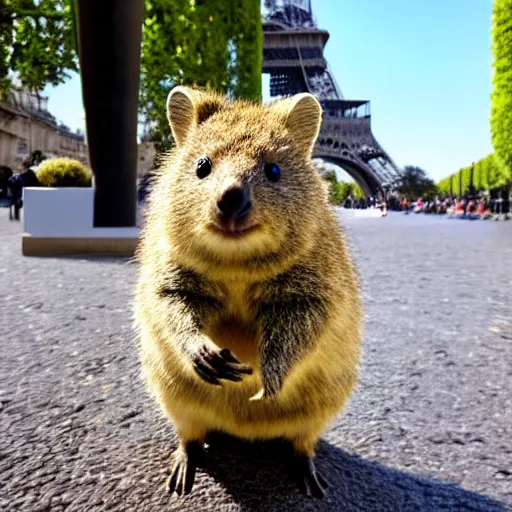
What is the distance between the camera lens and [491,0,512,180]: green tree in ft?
89.6

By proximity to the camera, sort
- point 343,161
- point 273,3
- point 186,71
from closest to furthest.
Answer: point 186,71 → point 343,161 → point 273,3

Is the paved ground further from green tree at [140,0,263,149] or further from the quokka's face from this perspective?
green tree at [140,0,263,149]

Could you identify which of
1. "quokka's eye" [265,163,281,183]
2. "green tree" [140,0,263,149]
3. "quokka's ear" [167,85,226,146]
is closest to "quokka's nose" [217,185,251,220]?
"quokka's eye" [265,163,281,183]

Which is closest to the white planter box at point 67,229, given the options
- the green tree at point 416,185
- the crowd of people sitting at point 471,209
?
the crowd of people sitting at point 471,209

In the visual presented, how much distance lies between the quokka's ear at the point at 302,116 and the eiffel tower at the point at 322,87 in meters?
41.4

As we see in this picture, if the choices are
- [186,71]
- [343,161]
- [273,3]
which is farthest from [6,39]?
[273,3]

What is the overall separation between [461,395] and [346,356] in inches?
45.4

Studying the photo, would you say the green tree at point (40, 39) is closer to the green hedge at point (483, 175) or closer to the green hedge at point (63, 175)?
the green hedge at point (63, 175)

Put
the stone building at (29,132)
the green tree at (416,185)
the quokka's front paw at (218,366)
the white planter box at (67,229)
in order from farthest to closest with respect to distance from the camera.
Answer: the green tree at (416,185), the stone building at (29,132), the white planter box at (67,229), the quokka's front paw at (218,366)

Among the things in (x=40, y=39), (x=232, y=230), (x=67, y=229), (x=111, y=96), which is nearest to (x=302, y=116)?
(x=232, y=230)

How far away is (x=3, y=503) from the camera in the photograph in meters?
1.80

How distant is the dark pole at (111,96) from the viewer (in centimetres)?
677

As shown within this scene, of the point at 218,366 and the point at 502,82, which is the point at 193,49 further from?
the point at 502,82

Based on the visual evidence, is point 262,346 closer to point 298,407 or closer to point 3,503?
point 298,407
